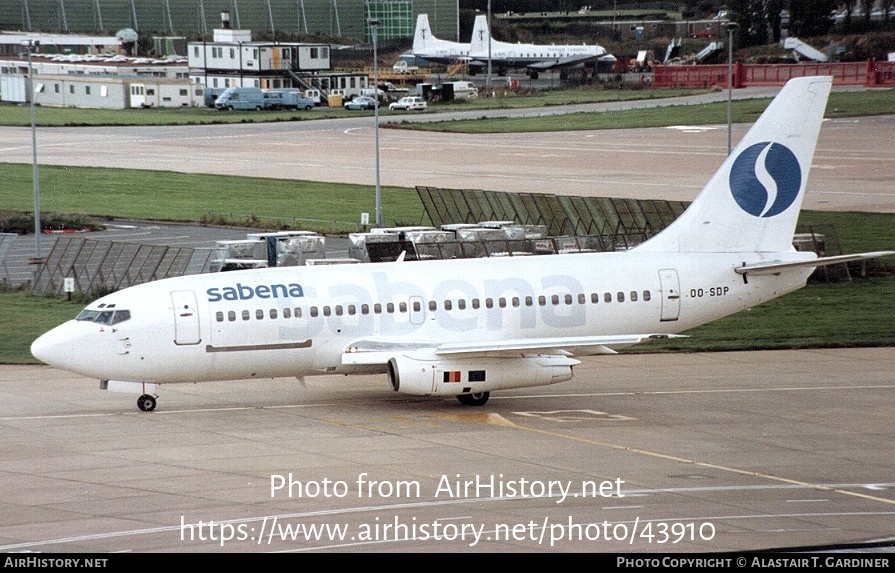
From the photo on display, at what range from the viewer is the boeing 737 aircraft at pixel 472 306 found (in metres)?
39.1

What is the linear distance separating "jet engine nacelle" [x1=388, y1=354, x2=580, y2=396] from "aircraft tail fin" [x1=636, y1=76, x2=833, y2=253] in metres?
7.16

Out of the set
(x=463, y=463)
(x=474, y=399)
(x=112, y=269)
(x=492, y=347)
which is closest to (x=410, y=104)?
(x=112, y=269)

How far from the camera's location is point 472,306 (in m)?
41.7

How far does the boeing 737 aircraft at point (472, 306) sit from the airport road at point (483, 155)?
39187 mm

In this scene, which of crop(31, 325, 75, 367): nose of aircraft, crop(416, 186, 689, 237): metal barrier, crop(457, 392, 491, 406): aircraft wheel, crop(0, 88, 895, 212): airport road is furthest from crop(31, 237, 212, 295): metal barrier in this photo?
crop(0, 88, 895, 212): airport road

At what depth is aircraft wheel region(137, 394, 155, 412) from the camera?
40438 mm

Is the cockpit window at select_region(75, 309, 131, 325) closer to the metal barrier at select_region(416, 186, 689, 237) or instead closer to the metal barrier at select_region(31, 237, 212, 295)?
the metal barrier at select_region(31, 237, 212, 295)

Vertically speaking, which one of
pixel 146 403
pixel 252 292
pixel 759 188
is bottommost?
pixel 146 403

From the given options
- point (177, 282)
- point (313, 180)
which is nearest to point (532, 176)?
point (313, 180)

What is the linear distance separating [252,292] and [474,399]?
734 centimetres

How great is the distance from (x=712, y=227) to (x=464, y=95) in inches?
5356

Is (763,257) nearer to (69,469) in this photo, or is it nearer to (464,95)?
(69,469)

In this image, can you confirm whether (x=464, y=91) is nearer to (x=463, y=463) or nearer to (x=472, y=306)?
(x=472, y=306)

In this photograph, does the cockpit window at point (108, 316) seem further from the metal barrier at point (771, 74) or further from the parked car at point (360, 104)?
the parked car at point (360, 104)
